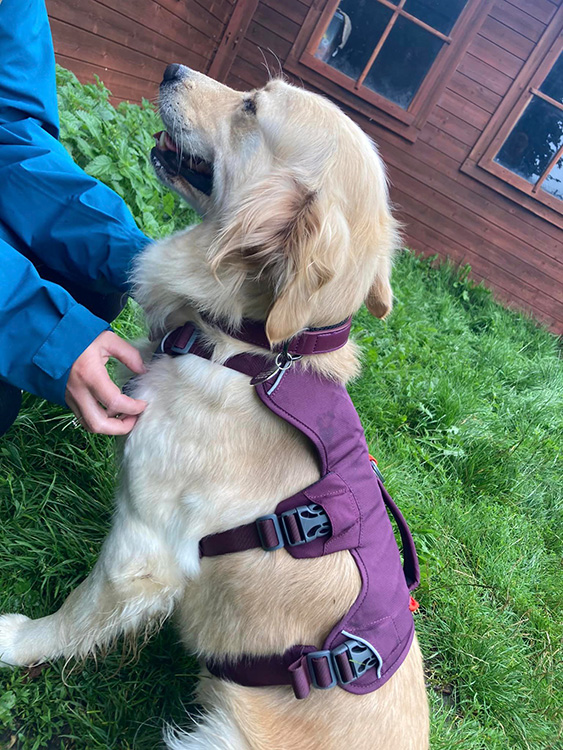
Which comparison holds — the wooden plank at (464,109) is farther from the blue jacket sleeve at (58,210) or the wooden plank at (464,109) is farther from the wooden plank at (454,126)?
the blue jacket sleeve at (58,210)

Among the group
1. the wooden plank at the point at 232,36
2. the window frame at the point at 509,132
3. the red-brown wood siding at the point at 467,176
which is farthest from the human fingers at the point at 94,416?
the window frame at the point at 509,132

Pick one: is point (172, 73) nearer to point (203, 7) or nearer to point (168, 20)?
point (168, 20)

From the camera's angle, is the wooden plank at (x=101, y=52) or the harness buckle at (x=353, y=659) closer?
the harness buckle at (x=353, y=659)

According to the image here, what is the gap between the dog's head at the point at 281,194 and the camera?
1443mm

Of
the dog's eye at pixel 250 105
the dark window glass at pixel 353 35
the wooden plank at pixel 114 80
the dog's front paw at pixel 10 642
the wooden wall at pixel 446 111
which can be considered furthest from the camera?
the dark window glass at pixel 353 35

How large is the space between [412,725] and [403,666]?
0.47 feet

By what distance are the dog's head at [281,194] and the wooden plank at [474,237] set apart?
5.81 metres

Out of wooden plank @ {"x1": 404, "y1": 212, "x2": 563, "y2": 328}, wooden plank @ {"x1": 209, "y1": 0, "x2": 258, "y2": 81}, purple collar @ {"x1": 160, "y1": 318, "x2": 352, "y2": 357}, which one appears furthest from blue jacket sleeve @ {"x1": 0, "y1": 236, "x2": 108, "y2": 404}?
wooden plank @ {"x1": 404, "y1": 212, "x2": 563, "y2": 328}

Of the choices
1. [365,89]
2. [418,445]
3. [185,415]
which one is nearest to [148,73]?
[365,89]

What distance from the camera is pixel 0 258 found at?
1418mm

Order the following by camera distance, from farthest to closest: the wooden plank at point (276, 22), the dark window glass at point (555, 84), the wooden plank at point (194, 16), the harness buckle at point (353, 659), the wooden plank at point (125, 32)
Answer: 1. the dark window glass at point (555, 84)
2. the wooden plank at point (276, 22)
3. the wooden plank at point (194, 16)
4. the wooden plank at point (125, 32)
5. the harness buckle at point (353, 659)

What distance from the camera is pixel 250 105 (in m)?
1.73

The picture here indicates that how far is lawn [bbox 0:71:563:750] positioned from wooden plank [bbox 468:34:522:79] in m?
3.87

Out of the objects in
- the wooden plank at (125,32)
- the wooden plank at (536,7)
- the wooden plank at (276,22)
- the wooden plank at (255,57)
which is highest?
the wooden plank at (536,7)
